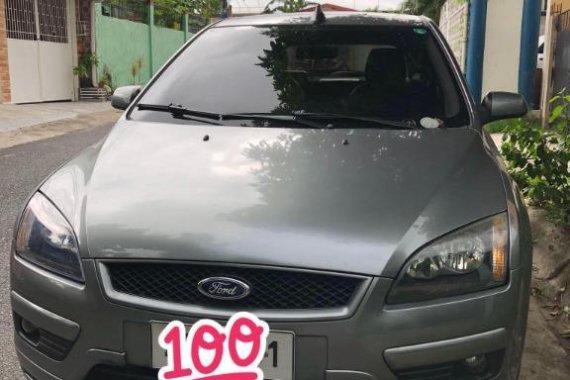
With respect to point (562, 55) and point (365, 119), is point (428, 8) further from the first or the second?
point (365, 119)

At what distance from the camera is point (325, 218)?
1790 mm

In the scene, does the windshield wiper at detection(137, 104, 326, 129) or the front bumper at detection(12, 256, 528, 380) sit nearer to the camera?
the front bumper at detection(12, 256, 528, 380)

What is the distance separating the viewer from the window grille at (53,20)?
1362 cm

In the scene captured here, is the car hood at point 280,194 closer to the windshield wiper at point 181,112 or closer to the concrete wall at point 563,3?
the windshield wiper at point 181,112

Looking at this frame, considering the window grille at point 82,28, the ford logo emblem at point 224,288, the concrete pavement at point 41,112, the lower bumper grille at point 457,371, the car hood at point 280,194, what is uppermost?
the window grille at point 82,28

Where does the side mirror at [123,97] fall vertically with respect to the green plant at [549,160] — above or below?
above

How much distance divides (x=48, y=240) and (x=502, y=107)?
6.79 feet

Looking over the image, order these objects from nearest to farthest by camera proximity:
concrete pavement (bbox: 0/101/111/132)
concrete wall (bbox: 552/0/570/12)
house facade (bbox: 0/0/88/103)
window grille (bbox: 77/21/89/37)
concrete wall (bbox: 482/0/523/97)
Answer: concrete wall (bbox: 552/0/570/12), concrete pavement (bbox: 0/101/111/132), concrete wall (bbox: 482/0/523/97), house facade (bbox: 0/0/88/103), window grille (bbox: 77/21/89/37)

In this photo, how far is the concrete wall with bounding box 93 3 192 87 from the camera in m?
15.5

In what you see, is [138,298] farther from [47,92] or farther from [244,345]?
[47,92]

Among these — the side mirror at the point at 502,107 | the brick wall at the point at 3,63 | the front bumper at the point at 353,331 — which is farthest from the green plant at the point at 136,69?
the front bumper at the point at 353,331

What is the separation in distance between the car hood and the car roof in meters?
0.99

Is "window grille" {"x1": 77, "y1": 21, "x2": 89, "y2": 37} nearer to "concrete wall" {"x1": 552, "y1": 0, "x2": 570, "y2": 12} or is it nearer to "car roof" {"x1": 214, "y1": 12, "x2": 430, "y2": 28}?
"concrete wall" {"x1": 552, "y1": 0, "x2": 570, "y2": 12}

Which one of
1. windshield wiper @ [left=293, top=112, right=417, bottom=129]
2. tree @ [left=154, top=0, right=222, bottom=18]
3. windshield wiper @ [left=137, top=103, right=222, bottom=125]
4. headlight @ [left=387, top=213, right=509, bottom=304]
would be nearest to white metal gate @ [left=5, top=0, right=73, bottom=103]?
tree @ [left=154, top=0, right=222, bottom=18]
